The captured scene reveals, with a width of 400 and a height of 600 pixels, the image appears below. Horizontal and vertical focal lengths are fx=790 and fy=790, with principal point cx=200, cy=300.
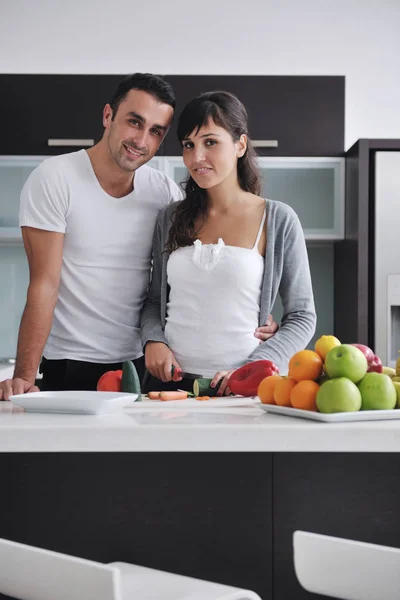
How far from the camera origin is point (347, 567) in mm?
1052

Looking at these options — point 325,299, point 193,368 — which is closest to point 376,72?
point 325,299

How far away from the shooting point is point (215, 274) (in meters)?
2.11

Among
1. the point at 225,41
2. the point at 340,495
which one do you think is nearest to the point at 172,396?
the point at 340,495

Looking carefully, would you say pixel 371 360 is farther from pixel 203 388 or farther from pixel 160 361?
pixel 160 361

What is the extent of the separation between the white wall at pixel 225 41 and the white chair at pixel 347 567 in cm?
328

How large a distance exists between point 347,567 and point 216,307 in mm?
1109

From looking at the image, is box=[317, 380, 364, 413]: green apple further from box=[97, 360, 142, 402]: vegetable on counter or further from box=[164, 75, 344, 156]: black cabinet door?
box=[164, 75, 344, 156]: black cabinet door

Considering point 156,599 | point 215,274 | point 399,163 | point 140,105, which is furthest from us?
point 399,163

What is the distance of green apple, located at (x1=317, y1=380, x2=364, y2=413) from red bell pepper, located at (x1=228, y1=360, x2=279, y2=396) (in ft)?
1.19

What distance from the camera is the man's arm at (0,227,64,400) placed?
213 cm

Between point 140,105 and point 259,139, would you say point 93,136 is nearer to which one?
point 259,139

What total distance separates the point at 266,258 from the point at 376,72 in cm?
235

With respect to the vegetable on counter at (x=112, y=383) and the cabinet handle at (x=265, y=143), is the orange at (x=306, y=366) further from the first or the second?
the cabinet handle at (x=265, y=143)

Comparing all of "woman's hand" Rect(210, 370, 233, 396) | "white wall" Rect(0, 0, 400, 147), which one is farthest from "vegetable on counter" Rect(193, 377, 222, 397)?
"white wall" Rect(0, 0, 400, 147)
